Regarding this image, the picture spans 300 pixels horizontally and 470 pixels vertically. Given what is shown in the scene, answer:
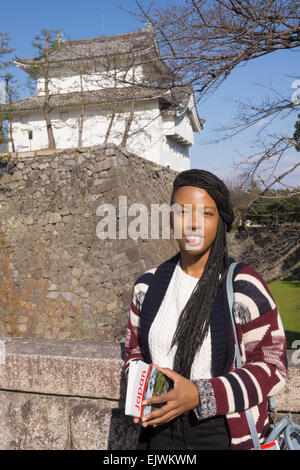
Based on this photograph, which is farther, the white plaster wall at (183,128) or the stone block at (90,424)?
the white plaster wall at (183,128)

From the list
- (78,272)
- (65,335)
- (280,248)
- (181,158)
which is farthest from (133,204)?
(181,158)

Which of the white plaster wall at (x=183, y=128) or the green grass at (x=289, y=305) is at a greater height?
the white plaster wall at (x=183, y=128)

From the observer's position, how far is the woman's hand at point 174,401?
4.09 feet

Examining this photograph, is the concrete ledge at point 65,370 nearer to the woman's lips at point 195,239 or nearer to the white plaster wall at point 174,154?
the woman's lips at point 195,239

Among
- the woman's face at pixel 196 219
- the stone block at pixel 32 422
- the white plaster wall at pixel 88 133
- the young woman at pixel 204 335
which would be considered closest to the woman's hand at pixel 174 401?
the young woman at pixel 204 335

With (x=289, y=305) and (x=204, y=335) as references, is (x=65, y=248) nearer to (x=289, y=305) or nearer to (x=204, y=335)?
(x=289, y=305)

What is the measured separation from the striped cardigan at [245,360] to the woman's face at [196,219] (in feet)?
0.50

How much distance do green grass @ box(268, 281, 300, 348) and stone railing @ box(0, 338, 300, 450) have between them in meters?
7.94

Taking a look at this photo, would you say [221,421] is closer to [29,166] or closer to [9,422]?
[9,422]

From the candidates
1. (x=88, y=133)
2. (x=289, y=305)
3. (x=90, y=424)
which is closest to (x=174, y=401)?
(x=90, y=424)

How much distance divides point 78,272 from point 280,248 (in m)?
5.97

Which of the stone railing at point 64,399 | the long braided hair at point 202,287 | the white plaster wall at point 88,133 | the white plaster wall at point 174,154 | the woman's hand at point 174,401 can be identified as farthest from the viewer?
the white plaster wall at point 174,154

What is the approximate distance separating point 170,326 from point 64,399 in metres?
0.96

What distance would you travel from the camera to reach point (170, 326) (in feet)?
4.82
